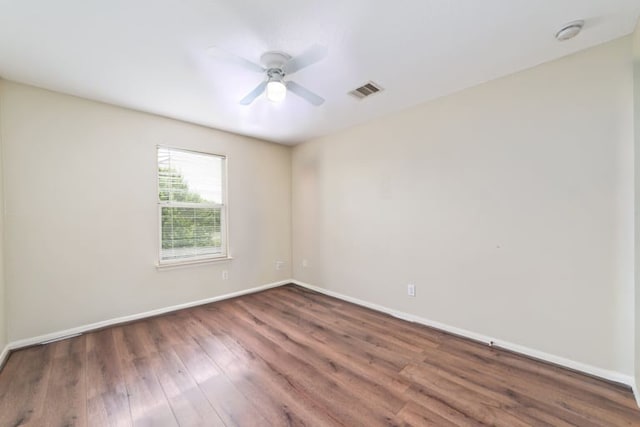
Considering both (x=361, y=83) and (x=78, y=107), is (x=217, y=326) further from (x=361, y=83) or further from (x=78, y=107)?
(x=361, y=83)

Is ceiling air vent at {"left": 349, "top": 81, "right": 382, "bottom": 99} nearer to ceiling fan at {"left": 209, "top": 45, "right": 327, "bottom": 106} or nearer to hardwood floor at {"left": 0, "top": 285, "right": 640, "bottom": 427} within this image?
ceiling fan at {"left": 209, "top": 45, "right": 327, "bottom": 106}

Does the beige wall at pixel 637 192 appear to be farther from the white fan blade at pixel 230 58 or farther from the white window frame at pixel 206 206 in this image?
the white window frame at pixel 206 206

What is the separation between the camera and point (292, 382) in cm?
192

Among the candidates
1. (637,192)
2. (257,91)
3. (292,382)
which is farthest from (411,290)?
(257,91)

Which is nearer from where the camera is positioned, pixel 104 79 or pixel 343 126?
pixel 104 79

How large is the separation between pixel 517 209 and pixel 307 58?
2.20m

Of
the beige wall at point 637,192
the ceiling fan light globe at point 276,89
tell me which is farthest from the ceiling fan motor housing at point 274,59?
the beige wall at point 637,192

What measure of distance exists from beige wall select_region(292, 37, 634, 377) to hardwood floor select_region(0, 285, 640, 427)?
0.36 metres

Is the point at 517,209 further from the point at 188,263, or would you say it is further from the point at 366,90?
the point at 188,263

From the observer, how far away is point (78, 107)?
2721mm

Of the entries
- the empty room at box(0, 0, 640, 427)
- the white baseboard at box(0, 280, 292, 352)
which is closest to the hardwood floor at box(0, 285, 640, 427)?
the empty room at box(0, 0, 640, 427)

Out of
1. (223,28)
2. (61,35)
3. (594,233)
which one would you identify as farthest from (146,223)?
(594,233)

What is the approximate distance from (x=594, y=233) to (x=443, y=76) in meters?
1.76

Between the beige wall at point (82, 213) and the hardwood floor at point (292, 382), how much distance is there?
1.31 feet
